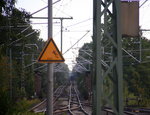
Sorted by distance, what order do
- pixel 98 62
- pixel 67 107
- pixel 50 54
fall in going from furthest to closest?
pixel 67 107, pixel 50 54, pixel 98 62

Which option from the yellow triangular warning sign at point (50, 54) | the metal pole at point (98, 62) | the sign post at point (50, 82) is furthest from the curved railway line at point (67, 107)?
the metal pole at point (98, 62)

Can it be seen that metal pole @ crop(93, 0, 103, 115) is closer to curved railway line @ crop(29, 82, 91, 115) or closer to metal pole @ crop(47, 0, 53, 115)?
metal pole @ crop(47, 0, 53, 115)

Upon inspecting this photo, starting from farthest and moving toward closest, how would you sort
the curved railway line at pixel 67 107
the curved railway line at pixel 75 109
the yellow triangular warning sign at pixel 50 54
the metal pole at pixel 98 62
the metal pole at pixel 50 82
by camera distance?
the curved railway line at pixel 67 107
the curved railway line at pixel 75 109
the metal pole at pixel 50 82
the yellow triangular warning sign at pixel 50 54
the metal pole at pixel 98 62

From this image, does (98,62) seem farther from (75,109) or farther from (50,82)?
(75,109)

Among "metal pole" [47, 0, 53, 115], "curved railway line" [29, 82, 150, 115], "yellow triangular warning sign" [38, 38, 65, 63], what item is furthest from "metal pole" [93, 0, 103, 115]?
"curved railway line" [29, 82, 150, 115]

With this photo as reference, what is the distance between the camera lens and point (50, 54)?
10.1 meters

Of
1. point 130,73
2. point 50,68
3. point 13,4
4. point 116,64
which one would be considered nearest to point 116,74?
point 116,64

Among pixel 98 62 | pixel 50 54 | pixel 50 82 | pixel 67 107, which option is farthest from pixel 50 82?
pixel 67 107

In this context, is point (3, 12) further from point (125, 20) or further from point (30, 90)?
point (30, 90)

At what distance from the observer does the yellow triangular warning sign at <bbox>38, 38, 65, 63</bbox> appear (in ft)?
32.7

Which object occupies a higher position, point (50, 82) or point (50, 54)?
point (50, 54)

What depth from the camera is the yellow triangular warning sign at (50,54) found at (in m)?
9.97

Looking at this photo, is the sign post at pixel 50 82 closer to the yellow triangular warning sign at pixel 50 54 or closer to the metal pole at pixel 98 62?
the yellow triangular warning sign at pixel 50 54

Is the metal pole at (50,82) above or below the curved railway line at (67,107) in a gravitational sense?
above
